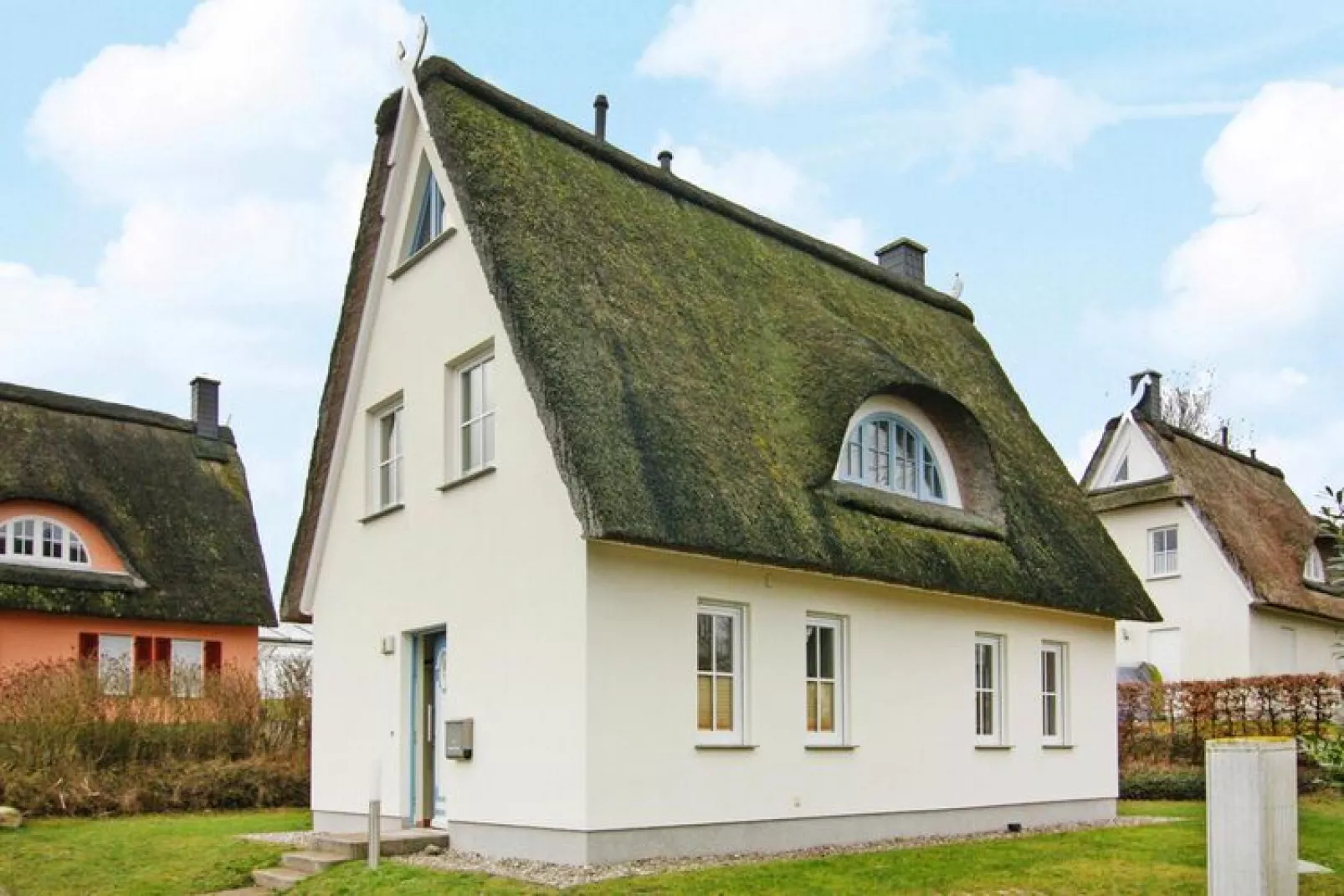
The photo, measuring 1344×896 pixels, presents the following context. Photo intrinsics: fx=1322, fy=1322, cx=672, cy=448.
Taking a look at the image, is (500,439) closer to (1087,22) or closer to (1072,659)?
(1087,22)

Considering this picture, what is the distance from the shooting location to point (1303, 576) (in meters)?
31.2

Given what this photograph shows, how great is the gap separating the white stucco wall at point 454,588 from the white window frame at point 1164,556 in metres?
21.2

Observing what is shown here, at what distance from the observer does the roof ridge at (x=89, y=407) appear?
27.0m

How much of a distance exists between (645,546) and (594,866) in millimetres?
2721

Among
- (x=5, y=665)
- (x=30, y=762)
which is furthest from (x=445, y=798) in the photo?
(x=5, y=665)

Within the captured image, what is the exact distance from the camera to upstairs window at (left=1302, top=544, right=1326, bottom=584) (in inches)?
1246

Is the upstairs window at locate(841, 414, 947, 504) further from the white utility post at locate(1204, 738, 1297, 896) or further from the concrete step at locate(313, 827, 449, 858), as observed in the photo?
the white utility post at locate(1204, 738, 1297, 896)

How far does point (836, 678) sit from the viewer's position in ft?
45.6

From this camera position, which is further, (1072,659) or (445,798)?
(1072,659)

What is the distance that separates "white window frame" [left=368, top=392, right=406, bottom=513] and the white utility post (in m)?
9.13

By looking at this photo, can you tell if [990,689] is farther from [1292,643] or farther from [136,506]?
[136,506]

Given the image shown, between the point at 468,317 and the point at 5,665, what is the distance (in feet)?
48.8

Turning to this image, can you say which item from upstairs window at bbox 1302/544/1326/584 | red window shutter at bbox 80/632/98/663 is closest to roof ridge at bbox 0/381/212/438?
red window shutter at bbox 80/632/98/663

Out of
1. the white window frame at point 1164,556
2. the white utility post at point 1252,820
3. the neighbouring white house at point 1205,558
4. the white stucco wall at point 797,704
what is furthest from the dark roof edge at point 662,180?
the white window frame at point 1164,556
